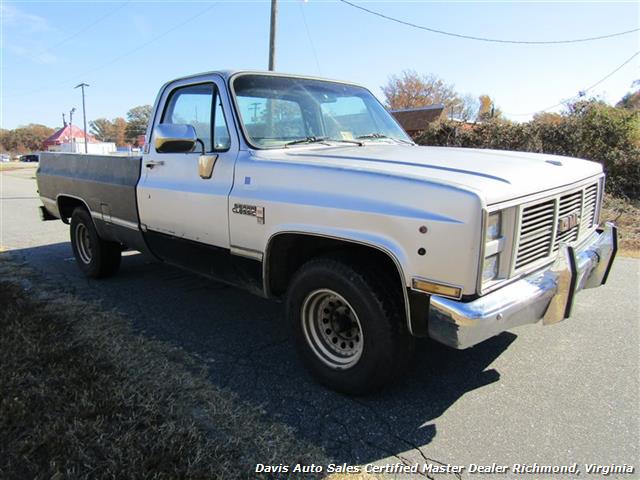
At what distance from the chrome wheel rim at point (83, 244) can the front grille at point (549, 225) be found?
5.02 metres

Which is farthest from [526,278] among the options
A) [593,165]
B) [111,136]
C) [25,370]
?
[111,136]

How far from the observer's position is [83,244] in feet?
19.0

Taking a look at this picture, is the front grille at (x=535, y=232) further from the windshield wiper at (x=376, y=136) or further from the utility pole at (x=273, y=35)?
the utility pole at (x=273, y=35)

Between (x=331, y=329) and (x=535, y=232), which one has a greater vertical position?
(x=535, y=232)

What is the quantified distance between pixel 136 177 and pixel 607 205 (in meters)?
9.45

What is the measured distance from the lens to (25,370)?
3199 mm

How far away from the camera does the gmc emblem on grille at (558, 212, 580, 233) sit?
2.85 metres

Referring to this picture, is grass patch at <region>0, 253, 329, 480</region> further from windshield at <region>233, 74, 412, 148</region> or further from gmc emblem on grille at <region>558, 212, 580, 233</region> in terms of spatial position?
gmc emblem on grille at <region>558, 212, 580, 233</region>

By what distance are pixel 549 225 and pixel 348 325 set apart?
1350 mm

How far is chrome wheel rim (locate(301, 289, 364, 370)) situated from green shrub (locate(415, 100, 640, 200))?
10857 millimetres

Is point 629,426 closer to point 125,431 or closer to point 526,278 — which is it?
point 526,278

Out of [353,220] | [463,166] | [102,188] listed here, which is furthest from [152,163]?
[463,166]

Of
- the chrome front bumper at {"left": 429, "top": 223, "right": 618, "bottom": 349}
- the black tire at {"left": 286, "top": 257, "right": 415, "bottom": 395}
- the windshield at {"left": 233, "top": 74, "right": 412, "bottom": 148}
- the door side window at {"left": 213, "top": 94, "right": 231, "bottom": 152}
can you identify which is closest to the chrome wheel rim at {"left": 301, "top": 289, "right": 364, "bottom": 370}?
the black tire at {"left": 286, "top": 257, "right": 415, "bottom": 395}

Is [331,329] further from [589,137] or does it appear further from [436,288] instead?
[589,137]
